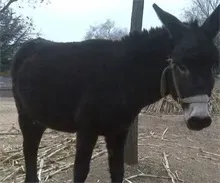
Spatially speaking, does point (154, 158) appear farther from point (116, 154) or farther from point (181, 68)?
point (181, 68)

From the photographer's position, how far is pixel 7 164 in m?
4.82

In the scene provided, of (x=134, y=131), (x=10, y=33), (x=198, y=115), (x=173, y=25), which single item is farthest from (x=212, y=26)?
(x=10, y=33)

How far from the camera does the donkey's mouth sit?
98.7 inches

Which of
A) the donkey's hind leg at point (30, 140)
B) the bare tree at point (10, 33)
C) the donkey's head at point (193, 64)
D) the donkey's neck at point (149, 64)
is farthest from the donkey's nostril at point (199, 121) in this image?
the bare tree at point (10, 33)

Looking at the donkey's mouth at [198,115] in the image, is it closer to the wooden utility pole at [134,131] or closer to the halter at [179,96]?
the halter at [179,96]

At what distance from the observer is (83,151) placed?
3131mm

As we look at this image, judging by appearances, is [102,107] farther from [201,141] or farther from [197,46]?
[201,141]

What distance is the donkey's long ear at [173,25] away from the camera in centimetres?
278

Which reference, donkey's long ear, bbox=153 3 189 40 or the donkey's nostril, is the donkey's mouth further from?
donkey's long ear, bbox=153 3 189 40

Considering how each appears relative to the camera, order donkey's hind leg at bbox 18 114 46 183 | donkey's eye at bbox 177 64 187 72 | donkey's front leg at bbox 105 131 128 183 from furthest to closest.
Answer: donkey's hind leg at bbox 18 114 46 183
donkey's front leg at bbox 105 131 128 183
donkey's eye at bbox 177 64 187 72

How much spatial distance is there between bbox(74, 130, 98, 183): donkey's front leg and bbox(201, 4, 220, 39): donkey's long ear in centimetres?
120

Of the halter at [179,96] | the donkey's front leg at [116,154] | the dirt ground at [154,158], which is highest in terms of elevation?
the halter at [179,96]

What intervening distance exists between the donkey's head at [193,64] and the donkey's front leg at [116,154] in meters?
0.76

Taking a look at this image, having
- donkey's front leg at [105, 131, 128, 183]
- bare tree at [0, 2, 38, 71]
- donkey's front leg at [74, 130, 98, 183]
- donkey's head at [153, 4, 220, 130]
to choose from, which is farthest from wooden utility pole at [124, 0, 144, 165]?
bare tree at [0, 2, 38, 71]
